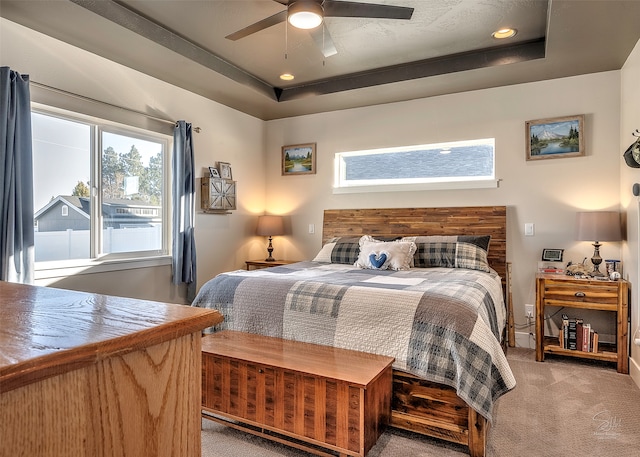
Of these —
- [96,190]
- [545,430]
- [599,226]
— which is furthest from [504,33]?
[96,190]

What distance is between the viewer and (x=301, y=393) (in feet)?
6.40

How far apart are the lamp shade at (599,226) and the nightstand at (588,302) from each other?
1.10 ft

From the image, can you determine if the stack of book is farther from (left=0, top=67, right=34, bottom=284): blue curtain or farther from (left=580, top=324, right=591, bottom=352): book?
(left=0, top=67, right=34, bottom=284): blue curtain

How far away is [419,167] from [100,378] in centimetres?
410

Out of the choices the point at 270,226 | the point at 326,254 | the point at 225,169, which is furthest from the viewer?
the point at 270,226

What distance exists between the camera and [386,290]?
7.54 feet

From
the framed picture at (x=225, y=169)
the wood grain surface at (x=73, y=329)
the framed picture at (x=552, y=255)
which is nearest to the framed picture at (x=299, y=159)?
the framed picture at (x=225, y=169)

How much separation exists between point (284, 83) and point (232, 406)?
10.5ft

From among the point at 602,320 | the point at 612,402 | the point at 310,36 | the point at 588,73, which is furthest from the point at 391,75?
the point at 612,402

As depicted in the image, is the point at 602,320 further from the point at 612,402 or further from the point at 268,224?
the point at 268,224

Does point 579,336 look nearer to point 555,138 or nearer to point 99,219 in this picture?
point 555,138

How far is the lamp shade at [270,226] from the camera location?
188 inches

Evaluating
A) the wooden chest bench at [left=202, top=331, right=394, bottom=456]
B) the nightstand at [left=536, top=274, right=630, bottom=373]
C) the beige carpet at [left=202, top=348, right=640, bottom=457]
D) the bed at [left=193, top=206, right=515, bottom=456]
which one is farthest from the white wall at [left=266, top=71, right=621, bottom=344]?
the wooden chest bench at [left=202, top=331, right=394, bottom=456]

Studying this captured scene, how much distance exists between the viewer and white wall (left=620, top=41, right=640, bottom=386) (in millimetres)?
2892
